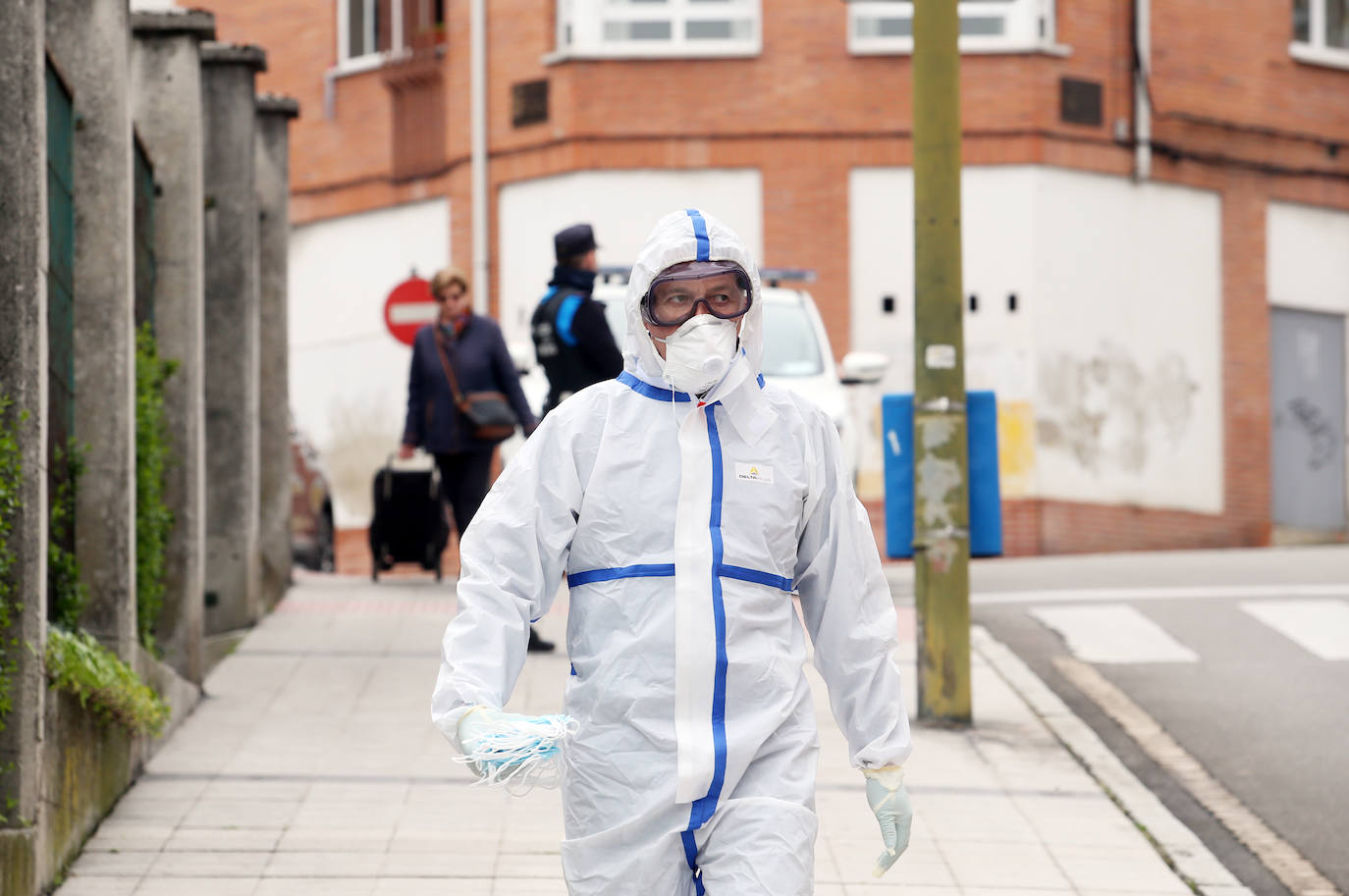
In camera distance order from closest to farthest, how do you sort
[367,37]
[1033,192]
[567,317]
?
[567,317] → [1033,192] → [367,37]

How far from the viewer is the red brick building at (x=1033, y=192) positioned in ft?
71.1

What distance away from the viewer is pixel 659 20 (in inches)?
868

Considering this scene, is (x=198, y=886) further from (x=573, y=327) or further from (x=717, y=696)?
(x=573, y=327)

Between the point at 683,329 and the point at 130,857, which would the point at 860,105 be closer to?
the point at 130,857

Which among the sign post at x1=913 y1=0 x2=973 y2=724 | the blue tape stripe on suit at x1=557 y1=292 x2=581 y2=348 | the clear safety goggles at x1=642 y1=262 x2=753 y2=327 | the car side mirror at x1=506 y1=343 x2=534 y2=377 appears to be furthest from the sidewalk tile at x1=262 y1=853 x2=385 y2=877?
the car side mirror at x1=506 y1=343 x2=534 y2=377

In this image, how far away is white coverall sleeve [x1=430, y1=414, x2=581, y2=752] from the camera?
3965 mm

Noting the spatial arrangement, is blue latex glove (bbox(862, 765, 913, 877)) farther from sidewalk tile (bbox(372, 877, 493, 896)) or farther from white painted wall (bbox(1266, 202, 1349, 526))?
white painted wall (bbox(1266, 202, 1349, 526))

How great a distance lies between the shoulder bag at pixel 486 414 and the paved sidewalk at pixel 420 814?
1.89 meters

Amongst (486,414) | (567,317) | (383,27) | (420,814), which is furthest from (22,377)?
(383,27)

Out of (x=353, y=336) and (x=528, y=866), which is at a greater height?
(x=353, y=336)

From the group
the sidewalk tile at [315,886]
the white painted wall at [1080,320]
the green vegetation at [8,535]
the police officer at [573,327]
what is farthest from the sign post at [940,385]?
the white painted wall at [1080,320]

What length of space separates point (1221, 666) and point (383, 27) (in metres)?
16.1

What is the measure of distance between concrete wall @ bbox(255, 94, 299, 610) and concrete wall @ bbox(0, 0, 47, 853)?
643 centimetres

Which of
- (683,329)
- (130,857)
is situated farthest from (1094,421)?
(683,329)
